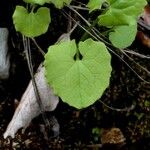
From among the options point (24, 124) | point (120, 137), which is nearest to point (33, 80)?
point (24, 124)

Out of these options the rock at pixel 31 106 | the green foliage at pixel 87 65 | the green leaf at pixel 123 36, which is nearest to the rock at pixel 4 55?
the rock at pixel 31 106

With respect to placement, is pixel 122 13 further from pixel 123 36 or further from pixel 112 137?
pixel 112 137

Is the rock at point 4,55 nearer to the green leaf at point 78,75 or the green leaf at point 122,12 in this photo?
the green leaf at point 78,75

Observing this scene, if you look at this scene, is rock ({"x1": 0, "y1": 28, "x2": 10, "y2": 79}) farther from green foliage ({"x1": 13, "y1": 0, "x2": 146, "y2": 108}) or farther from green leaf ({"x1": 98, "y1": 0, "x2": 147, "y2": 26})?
green leaf ({"x1": 98, "y1": 0, "x2": 147, "y2": 26})

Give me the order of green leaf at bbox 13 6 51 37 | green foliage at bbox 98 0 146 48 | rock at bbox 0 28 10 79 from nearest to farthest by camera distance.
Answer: green foliage at bbox 98 0 146 48, green leaf at bbox 13 6 51 37, rock at bbox 0 28 10 79

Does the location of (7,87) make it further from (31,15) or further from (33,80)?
(31,15)

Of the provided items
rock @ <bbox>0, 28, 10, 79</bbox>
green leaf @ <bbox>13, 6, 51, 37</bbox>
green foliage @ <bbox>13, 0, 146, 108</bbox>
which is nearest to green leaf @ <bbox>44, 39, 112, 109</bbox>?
green foliage @ <bbox>13, 0, 146, 108</bbox>

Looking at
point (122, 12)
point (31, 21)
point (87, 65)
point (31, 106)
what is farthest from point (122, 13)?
point (31, 106)
